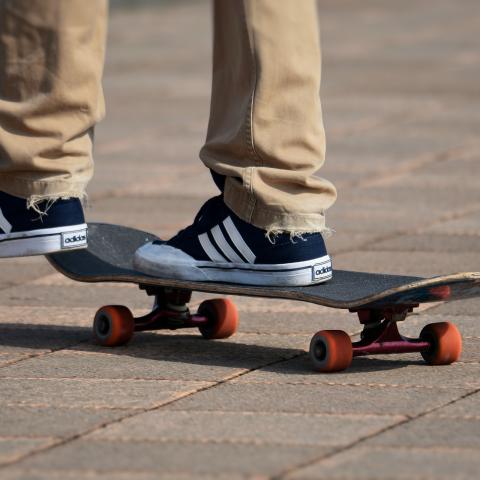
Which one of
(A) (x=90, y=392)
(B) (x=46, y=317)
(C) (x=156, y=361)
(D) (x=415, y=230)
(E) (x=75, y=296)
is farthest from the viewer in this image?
(D) (x=415, y=230)

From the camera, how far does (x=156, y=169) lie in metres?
7.35

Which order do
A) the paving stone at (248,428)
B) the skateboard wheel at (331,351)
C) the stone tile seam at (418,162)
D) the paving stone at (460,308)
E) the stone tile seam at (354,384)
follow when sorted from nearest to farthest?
1. the paving stone at (248,428)
2. the stone tile seam at (354,384)
3. the skateboard wheel at (331,351)
4. the paving stone at (460,308)
5. the stone tile seam at (418,162)

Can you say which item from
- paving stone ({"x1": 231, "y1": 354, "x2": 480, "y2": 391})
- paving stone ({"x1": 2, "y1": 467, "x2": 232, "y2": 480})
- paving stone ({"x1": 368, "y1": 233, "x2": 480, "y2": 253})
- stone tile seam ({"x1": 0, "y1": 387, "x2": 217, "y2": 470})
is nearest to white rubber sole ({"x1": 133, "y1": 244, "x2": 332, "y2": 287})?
paving stone ({"x1": 231, "y1": 354, "x2": 480, "y2": 391})

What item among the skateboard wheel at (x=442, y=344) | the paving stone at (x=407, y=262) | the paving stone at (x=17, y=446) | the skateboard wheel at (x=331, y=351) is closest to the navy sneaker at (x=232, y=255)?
the skateboard wheel at (x=331, y=351)

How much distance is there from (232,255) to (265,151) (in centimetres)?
30

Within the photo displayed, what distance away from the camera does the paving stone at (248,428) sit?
9.89 feet

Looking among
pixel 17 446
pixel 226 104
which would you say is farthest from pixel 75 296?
pixel 17 446

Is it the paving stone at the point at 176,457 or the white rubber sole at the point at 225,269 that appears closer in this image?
the paving stone at the point at 176,457

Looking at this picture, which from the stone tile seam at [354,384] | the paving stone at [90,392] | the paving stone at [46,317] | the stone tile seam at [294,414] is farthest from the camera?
the paving stone at [46,317]

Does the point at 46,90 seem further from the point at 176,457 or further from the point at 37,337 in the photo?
the point at 176,457

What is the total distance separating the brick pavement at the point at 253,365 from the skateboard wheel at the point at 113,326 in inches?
1.6

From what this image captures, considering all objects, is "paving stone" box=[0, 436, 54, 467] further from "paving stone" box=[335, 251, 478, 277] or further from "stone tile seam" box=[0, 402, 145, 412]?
"paving stone" box=[335, 251, 478, 277]

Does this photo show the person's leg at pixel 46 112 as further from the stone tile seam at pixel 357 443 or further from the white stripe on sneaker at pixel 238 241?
the stone tile seam at pixel 357 443

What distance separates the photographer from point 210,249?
3.88 metres
